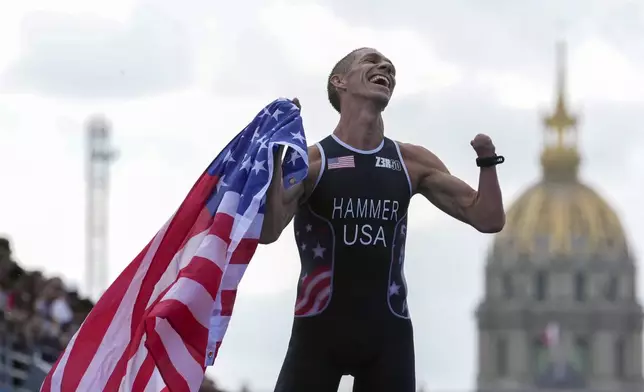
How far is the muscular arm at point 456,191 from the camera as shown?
8.56 meters

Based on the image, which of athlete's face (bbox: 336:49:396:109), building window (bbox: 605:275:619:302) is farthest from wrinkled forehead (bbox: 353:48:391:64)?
building window (bbox: 605:275:619:302)

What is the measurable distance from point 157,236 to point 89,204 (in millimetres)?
38509

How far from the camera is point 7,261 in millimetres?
16359

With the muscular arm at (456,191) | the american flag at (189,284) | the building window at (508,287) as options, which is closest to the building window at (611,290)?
the building window at (508,287)

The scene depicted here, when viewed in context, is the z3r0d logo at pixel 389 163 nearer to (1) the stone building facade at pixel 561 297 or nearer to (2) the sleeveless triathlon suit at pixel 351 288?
(2) the sleeveless triathlon suit at pixel 351 288

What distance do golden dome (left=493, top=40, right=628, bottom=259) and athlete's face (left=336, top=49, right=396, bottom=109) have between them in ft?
507

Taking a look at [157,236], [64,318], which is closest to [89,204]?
[64,318]

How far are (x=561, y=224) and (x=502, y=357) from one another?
970 centimetres

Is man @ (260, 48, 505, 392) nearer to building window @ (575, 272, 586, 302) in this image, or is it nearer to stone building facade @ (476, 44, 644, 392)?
stone building facade @ (476, 44, 644, 392)

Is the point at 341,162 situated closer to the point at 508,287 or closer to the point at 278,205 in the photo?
the point at 278,205

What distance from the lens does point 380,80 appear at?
27.9 feet

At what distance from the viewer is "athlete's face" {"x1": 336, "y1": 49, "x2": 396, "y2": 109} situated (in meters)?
8.49

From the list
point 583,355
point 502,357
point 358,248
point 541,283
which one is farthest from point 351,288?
point 583,355

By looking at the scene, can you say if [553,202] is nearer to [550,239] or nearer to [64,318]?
[550,239]
